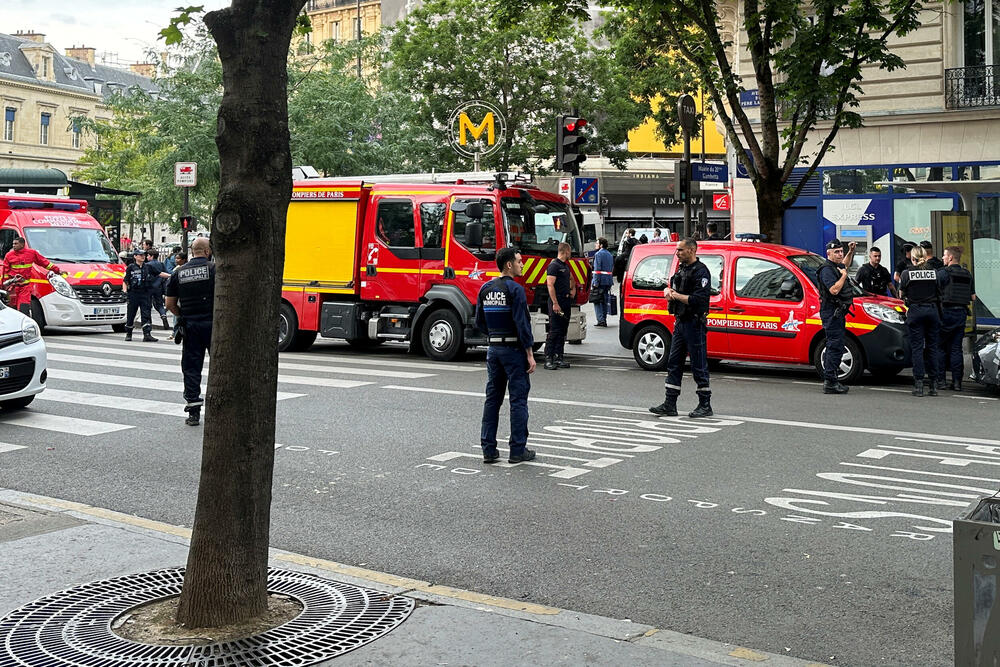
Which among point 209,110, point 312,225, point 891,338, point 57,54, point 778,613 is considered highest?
point 57,54

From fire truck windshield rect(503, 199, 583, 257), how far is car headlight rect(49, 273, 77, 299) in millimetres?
9874

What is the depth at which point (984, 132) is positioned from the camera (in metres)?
21.7

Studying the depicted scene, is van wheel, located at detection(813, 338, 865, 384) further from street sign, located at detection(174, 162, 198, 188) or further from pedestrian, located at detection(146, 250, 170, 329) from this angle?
street sign, located at detection(174, 162, 198, 188)

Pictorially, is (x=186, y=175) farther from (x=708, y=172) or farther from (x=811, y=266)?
(x=811, y=266)

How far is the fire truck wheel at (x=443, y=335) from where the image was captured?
55.9 ft

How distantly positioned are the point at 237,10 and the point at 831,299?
10146 mm

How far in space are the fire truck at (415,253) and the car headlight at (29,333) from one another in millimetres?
5217

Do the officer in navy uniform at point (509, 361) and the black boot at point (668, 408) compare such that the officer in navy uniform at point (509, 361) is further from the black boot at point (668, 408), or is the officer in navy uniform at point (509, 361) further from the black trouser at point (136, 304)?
the black trouser at point (136, 304)

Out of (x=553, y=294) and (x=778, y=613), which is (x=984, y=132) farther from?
(x=778, y=613)

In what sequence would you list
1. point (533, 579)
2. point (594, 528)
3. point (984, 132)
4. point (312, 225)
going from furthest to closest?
point (984, 132) → point (312, 225) → point (594, 528) → point (533, 579)

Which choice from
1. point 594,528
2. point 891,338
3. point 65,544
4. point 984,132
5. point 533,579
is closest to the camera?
point 533,579

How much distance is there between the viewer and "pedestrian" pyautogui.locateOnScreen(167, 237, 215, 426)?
1091cm

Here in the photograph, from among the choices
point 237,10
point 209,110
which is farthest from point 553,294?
point 209,110

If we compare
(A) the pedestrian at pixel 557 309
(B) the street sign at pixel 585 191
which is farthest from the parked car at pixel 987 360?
(B) the street sign at pixel 585 191
